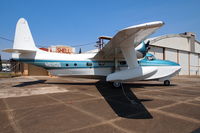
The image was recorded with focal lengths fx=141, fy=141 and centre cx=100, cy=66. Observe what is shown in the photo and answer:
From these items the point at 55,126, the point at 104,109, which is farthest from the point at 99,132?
the point at 104,109

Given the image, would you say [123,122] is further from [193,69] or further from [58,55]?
[193,69]

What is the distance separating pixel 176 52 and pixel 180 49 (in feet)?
18.2

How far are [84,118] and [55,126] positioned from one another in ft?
2.95

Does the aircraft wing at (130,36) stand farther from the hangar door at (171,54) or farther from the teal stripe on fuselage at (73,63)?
the hangar door at (171,54)

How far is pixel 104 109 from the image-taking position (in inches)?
201

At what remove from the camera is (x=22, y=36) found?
1088 cm

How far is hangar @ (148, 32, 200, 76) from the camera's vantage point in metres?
30.4

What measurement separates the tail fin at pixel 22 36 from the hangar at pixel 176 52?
1697 centimetres

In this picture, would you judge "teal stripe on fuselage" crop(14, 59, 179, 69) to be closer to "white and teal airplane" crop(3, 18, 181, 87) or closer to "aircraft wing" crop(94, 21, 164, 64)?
"white and teal airplane" crop(3, 18, 181, 87)

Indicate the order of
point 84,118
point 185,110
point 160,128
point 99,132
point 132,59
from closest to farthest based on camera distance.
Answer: point 99,132
point 160,128
point 84,118
point 185,110
point 132,59

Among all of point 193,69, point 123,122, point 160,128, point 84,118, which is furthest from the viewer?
point 193,69

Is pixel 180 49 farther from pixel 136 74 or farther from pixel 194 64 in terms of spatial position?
pixel 136 74

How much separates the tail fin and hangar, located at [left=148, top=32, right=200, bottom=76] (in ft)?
78.2

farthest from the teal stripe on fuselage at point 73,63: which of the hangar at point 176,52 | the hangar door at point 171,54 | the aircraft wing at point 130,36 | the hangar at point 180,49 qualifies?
the hangar door at point 171,54
